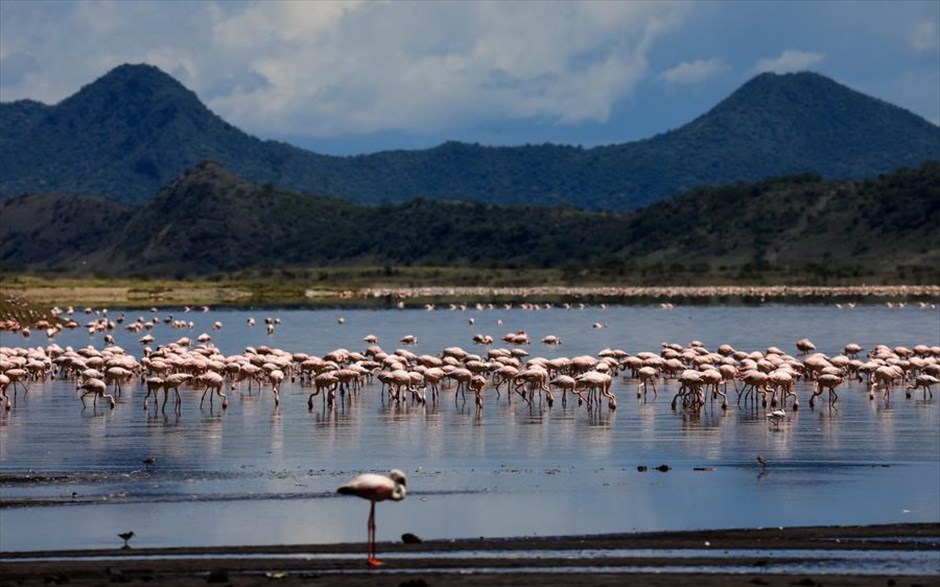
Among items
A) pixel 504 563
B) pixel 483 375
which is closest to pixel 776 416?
pixel 483 375

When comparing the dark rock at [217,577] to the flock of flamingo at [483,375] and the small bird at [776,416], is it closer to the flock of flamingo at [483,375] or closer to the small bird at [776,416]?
the small bird at [776,416]

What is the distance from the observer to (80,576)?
15.9 m

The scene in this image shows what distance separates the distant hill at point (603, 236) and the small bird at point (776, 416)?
3746 inches

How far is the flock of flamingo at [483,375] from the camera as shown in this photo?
117 ft

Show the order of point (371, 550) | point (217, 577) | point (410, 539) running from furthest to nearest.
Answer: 1. point (410, 539)
2. point (371, 550)
3. point (217, 577)

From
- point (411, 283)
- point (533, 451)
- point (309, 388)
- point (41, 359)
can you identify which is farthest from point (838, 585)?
point (411, 283)

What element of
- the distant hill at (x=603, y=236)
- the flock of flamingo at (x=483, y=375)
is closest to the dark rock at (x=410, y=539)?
the flock of flamingo at (x=483, y=375)

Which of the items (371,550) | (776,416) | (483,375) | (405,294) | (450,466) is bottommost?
(450,466)

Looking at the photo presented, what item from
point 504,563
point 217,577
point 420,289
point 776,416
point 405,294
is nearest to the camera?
point 217,577

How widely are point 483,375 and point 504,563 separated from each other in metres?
23.9

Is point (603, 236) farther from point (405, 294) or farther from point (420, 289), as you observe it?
point (405, 294)

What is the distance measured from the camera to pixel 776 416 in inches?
1268

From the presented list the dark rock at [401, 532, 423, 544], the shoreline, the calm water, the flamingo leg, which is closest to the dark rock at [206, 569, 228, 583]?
the flamingo leg

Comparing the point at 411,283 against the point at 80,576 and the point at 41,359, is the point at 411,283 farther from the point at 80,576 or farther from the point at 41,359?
the point at 80,576
